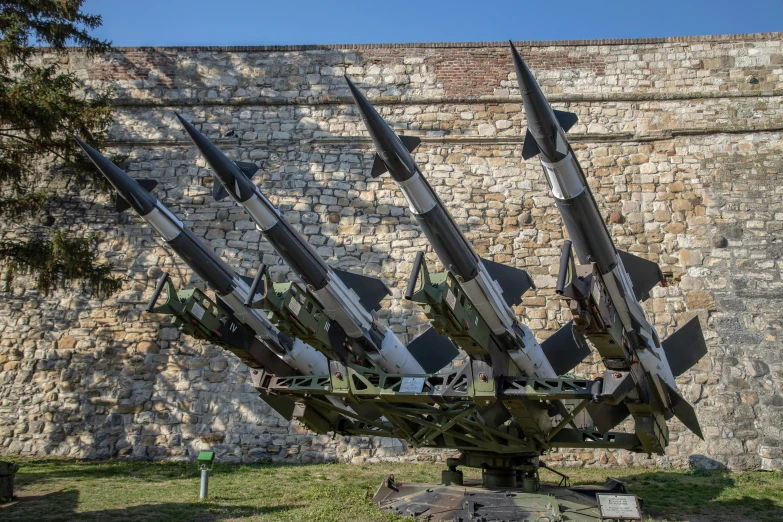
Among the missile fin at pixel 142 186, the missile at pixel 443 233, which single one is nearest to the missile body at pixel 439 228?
the missile at pixel 443 233

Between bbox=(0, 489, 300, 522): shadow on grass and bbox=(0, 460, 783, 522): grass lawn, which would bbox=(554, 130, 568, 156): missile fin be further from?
bbox=(0, 489, 300, 522): shadow on grass

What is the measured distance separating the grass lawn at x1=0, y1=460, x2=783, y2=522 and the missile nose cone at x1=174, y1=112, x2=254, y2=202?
323 cm

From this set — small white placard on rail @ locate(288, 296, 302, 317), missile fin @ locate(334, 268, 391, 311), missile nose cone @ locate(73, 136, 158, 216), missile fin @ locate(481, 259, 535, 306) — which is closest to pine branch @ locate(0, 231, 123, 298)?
missile nose cone @ locate(73, 136, 158, 216)

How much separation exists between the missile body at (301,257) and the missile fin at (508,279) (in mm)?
1455

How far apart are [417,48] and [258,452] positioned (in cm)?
725

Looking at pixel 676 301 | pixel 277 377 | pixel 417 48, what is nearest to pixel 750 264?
pixel 676 301

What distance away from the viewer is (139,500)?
27.5ft

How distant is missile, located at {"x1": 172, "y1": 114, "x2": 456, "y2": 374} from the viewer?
7660 mm

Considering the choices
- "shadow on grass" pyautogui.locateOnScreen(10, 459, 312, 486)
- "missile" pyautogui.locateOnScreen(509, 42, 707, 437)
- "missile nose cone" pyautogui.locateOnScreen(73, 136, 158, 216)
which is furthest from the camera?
"shadow on grass" pyautogui.locateOnScreen(10, 459, 312, 486)

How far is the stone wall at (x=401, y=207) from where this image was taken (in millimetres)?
11625

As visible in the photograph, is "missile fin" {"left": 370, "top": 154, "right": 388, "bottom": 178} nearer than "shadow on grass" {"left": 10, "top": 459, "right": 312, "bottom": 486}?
Yes

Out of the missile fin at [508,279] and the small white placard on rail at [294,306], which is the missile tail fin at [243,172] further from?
the missile fin at [508,279]

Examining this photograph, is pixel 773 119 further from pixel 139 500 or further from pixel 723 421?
pixel 139 500

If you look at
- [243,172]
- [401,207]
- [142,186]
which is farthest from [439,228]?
[401,207]
